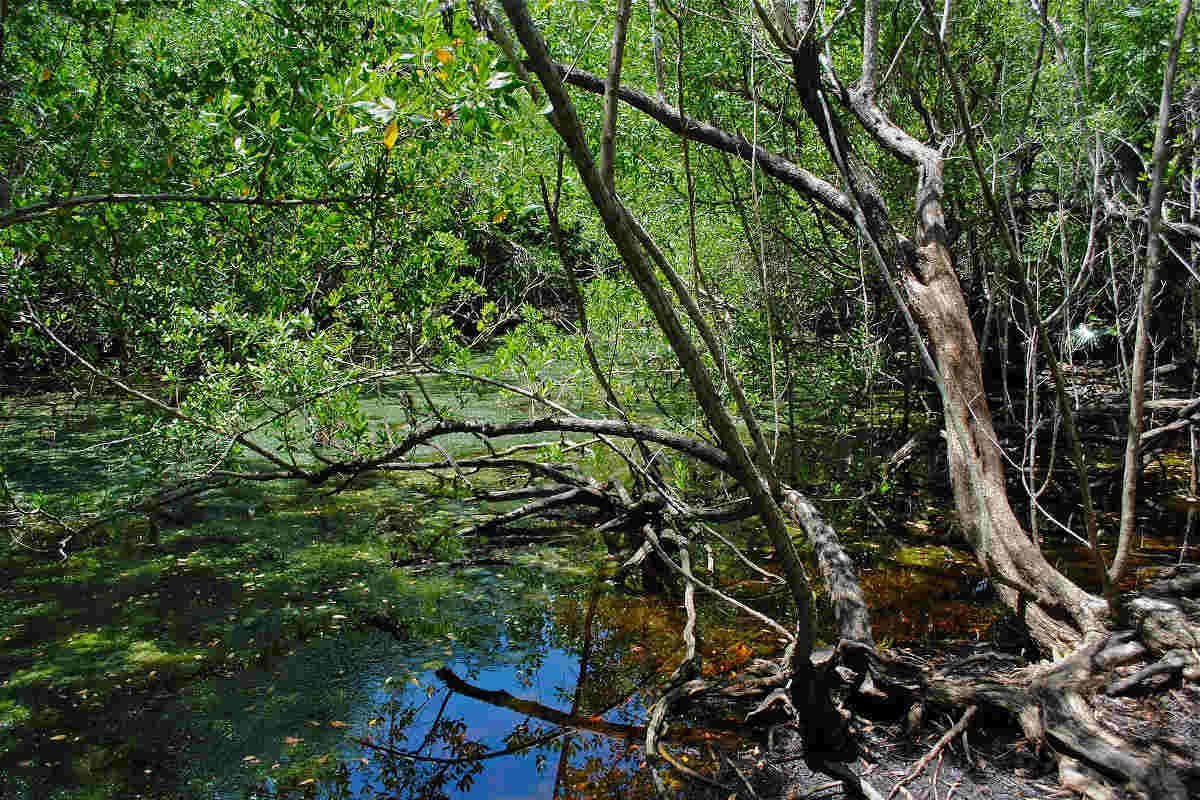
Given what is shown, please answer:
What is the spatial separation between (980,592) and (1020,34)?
3646 millimetres

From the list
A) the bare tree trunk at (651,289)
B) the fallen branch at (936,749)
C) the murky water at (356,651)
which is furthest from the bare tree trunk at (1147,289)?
the murky water at (356,651)

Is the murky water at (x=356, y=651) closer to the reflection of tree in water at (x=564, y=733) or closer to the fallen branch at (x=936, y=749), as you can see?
the reflection of tree in water at (x=564, y=733)

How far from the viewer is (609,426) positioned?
4.98 m

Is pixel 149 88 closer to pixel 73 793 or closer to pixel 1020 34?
pixel 73 793

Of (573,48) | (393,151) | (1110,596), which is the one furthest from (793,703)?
(573,48)

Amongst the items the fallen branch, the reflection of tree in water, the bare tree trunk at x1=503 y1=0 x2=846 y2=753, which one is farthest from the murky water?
the bare tree trunk at x1=503 y1=0 x2=846 y2=753

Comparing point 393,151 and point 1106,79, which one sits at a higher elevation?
point 1106,79

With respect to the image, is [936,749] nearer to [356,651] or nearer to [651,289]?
[651,289]

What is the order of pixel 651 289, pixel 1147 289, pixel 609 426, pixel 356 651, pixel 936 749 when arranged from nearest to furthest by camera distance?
1. pixel 651 289
2. pixel 1147 289
3. pixel 936 749
4. pixel 356 651
5. pixel 609 426

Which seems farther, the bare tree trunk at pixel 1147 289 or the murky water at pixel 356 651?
the murky water at pixel 356 651

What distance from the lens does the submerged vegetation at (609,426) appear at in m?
3.25

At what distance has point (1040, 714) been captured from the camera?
10.4 feet

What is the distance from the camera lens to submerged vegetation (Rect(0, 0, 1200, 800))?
3246 mm

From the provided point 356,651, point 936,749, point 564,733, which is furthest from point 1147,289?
point 356,651
